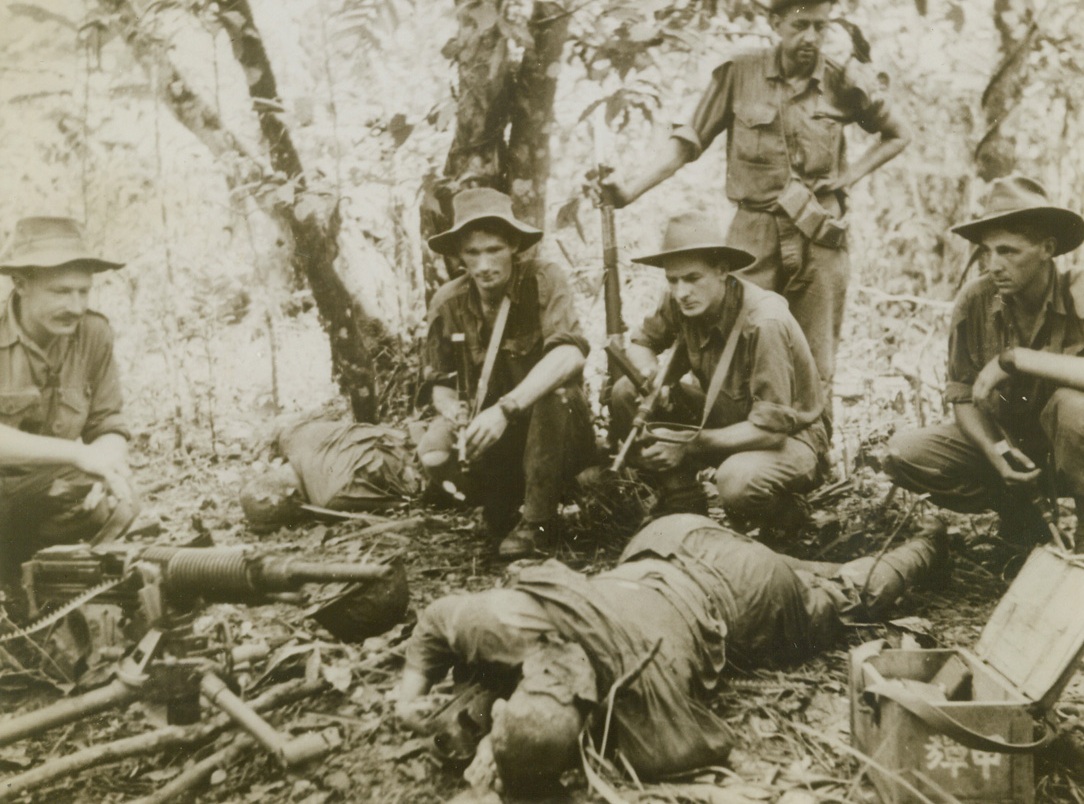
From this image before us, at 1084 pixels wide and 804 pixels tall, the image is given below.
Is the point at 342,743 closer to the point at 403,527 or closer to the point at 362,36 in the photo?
the point at 403,527

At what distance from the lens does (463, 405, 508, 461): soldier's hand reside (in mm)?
3891

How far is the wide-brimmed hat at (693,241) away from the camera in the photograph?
3809mm

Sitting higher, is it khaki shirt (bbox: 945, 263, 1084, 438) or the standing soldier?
the standing soldier

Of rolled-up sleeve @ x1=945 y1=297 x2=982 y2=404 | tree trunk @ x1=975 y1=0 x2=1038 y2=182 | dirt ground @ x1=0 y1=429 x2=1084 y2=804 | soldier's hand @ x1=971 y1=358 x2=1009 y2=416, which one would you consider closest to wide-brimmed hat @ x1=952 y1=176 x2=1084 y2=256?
rolled-up sleeve @ x1=945 y1=297 x2=982 y2=404

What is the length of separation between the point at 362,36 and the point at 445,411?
1650mm

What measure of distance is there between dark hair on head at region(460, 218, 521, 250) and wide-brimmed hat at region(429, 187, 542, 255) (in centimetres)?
1

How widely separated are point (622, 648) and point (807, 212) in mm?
2503

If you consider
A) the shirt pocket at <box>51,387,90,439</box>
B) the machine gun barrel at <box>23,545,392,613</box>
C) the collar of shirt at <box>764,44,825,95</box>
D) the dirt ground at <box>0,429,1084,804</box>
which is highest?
the collar of shirt at <box>764,44,825,95</box>

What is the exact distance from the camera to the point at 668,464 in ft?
13.1

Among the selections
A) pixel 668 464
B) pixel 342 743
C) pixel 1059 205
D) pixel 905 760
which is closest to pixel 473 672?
pixel 342 743

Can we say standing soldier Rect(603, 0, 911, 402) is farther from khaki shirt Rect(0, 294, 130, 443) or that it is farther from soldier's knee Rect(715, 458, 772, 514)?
khaki shirt Rect(0, 294, 130, 443)

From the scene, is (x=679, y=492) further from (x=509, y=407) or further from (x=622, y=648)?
(x=622, y=648)

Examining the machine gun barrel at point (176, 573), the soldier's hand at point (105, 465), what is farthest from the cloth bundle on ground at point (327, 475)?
the machine gun barrel at point (176, 573)

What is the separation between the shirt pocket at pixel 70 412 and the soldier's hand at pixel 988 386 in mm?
3587
